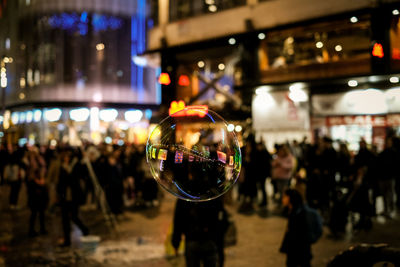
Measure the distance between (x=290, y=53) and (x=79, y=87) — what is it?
91.3 feet

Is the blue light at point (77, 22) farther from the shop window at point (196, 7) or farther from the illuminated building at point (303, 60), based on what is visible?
the illuminated building at point (303, 60)

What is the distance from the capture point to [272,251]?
777cm

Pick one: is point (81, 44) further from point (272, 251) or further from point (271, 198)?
point (272, 251)

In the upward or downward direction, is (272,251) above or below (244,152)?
below

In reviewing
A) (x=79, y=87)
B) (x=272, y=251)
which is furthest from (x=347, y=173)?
(x=79, y=87)

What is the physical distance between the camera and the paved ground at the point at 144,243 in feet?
24.2

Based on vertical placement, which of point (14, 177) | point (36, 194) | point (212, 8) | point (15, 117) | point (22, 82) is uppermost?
point (22, 82)

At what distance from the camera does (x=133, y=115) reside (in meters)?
42.1

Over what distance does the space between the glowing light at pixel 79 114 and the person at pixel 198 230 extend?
36.3m

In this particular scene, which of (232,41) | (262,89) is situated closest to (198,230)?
(262,89)

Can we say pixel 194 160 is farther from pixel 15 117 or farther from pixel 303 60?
pixel 15 117

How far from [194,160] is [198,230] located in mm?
940

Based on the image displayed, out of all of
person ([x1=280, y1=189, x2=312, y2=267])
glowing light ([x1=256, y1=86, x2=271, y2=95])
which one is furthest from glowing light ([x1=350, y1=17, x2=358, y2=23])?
person ([x1=280, y1=189, x2=312, y2=267])

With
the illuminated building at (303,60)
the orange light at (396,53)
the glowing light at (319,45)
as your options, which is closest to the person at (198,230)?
the illuminated building at (303,60)
